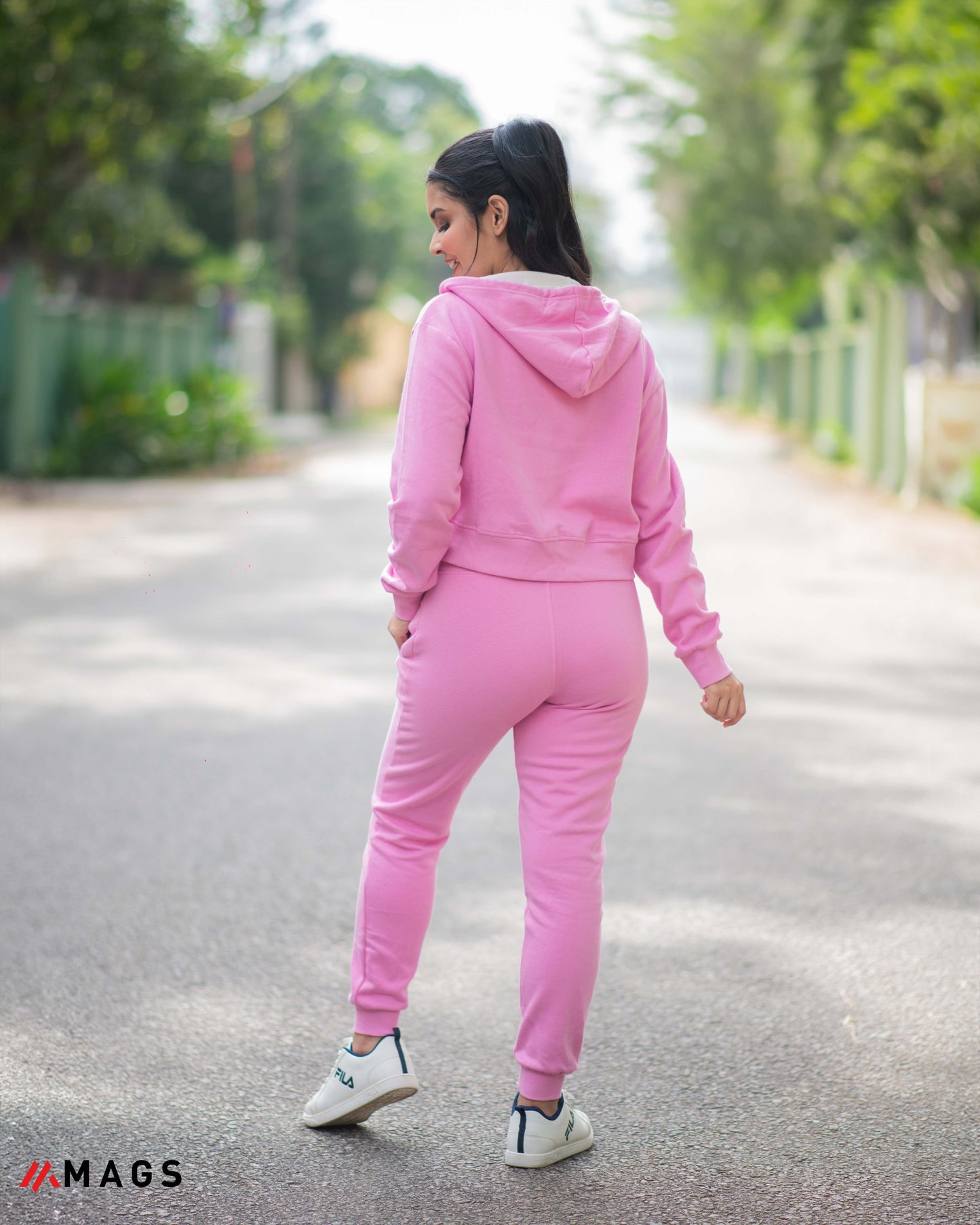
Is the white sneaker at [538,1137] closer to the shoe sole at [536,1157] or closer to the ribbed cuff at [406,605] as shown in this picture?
the shoe sole at [536,1157]

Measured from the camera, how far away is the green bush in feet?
64.7

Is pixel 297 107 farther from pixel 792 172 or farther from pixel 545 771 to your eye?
pixel 545 771

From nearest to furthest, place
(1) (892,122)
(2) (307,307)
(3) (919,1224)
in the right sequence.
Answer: (3) (919,1224), (1) (892,122), (2) (307,307)

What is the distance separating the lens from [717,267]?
3162 cm

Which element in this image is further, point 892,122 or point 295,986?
point 892,122

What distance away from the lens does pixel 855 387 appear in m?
23.9

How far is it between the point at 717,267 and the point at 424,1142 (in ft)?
99.0

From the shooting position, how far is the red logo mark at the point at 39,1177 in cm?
265

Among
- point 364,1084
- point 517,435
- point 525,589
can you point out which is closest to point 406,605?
point 525,589

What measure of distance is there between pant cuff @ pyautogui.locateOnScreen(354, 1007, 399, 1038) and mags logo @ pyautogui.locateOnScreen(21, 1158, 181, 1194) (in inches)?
15.4

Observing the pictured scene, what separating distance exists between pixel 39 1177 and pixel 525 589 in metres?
1.29

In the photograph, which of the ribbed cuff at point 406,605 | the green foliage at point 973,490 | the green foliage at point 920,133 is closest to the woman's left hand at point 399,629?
the ribbed cuff at point 406,605

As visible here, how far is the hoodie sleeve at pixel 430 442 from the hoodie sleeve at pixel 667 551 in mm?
382

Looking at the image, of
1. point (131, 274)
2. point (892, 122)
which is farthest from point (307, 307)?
point (892, 122)
